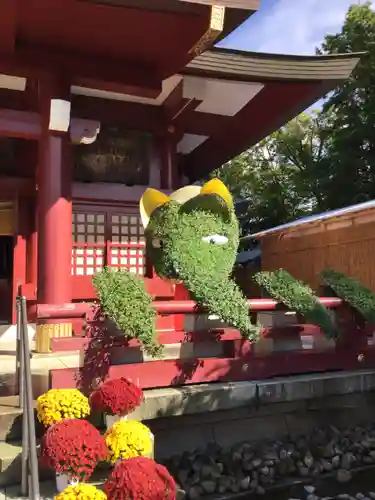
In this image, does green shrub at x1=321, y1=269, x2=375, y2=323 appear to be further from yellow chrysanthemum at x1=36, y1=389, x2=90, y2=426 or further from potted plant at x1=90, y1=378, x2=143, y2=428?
yellow chrysanthemum at x1=36, y1=389, x2=90, y2=426

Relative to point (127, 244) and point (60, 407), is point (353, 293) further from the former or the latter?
point (127, 244)

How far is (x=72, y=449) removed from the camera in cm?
344

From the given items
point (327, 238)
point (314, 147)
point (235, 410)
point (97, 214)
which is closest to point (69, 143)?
point (97, 214)

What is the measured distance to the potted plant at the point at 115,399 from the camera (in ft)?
13.4

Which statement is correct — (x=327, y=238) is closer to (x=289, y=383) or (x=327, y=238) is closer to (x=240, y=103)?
(x=240, y=103)

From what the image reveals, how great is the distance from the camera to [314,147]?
26.2 meters

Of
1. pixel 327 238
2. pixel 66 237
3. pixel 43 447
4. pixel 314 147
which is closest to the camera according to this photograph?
pixel 43 447

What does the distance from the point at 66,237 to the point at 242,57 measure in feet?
11.6

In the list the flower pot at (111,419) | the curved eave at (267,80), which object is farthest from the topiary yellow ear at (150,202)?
the curved eave at (267,80)

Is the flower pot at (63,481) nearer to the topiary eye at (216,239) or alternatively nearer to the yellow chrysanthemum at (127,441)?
the yellow chrysanthemum at (127,441)

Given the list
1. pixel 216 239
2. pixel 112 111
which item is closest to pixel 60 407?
pixel 216 239

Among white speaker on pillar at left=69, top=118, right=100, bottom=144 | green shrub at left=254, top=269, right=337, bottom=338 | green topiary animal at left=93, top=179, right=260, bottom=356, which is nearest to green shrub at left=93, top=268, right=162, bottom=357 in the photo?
green topiary animal at left=93, top=179, right=260, bottom=356

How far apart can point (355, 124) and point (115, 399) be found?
18114 mm

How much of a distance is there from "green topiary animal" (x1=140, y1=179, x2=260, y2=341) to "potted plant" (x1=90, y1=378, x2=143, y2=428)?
45.7 inches
